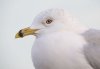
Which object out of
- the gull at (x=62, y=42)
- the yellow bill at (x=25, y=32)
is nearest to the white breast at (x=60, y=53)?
the gull at (x=62, y=42)

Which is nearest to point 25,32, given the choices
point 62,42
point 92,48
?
A: point 62,42

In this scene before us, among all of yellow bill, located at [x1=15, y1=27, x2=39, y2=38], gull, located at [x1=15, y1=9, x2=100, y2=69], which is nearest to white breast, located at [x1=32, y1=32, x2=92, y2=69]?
Answer: gull, located at [x1=15, y1=9, x2=100, y2=69]

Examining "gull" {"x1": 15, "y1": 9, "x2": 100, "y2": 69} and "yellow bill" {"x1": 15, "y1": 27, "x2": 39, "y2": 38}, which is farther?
"yellow bill" {"x1": 15, "y1": 27, "x2": 39, "y2": 38}

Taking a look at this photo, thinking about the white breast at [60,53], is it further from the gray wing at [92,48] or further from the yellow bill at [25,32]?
the yellow bill at [25,32]

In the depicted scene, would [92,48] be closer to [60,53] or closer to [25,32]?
[60,53]

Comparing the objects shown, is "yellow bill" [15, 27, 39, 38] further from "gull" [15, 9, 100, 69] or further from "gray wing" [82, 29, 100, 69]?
"gray wing" [82, 29, 100, 69]

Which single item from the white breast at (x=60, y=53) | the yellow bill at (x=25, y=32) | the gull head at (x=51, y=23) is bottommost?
the white breast at (x=60, y=53)

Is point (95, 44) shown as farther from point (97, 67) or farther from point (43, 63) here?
point (43, 63)
